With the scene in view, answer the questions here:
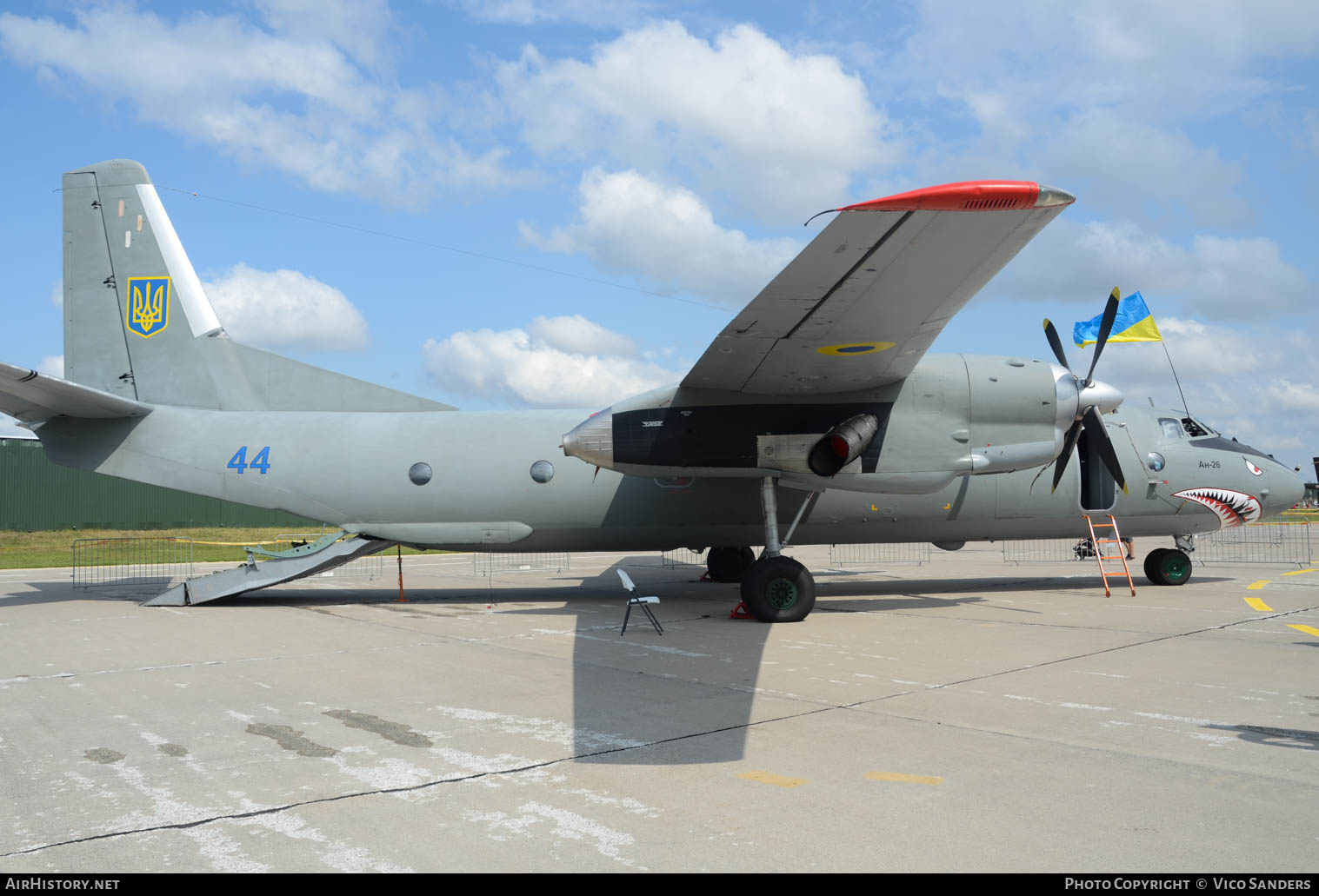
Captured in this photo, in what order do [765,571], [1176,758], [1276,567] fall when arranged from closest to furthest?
[1176,758] → [765,571] → [1276,567]

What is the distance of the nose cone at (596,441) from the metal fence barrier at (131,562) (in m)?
14.2

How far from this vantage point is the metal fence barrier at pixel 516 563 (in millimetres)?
25922

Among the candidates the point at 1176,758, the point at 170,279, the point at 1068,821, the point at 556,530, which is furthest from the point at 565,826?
the point at 170,279

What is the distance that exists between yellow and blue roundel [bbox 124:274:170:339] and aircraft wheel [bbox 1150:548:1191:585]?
63.3 ft

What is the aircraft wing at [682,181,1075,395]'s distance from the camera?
7539mm

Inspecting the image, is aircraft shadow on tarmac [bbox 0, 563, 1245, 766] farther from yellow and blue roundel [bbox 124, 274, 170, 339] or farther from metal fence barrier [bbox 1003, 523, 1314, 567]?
metal fence barrier [bbox 1003, 523, 1314, 567]

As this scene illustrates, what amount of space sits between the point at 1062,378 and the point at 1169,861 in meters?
10.5

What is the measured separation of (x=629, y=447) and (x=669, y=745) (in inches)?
285

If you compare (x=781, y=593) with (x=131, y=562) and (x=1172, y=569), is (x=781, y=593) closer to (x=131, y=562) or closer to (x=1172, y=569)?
(x=1172, y=569)

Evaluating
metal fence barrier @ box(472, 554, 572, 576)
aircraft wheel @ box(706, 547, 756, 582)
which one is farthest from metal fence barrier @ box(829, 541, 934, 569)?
aircraft wheel @ box(706, 547, 756, 582)

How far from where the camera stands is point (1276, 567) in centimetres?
2292

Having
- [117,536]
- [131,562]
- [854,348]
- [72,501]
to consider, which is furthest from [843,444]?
[72,501]

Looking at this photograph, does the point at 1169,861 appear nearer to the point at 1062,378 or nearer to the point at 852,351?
the point at 852,351

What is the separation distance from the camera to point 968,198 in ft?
23.9
